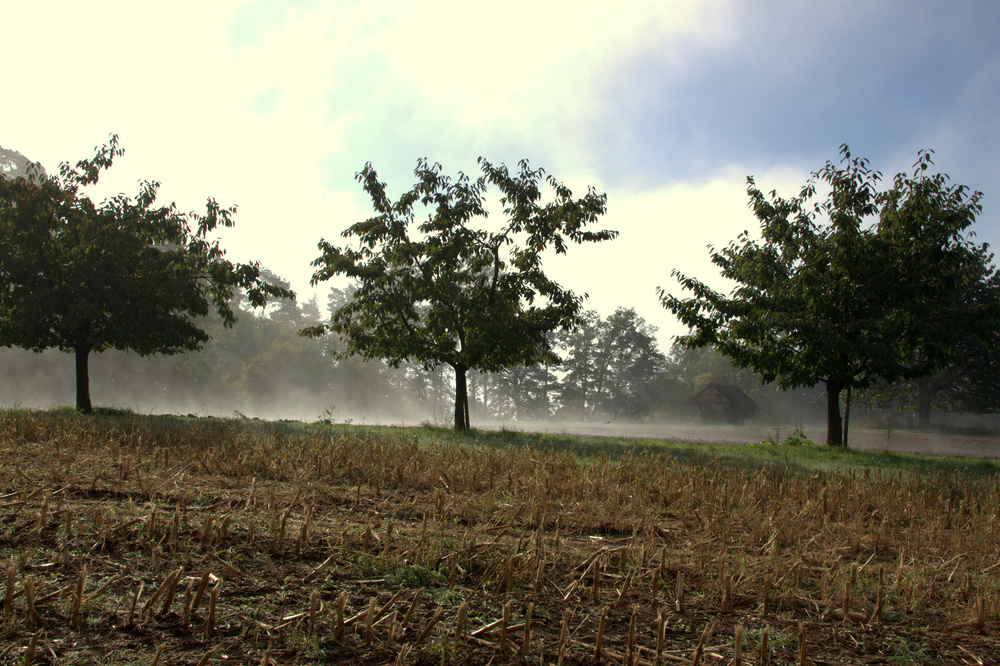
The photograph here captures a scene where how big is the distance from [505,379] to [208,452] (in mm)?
79300

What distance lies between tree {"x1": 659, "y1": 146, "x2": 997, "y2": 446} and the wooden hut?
47.4 metres

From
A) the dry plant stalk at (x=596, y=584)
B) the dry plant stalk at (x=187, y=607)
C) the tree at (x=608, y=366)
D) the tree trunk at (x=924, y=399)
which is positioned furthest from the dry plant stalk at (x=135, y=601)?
the tree at (x=608, y=366)

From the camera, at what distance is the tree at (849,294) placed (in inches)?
605

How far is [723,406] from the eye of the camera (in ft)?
209

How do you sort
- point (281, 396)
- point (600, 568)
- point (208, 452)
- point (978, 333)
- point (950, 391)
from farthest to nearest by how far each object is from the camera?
point (281, 396)
point (950, 391)
point (978, 333)
point (208, 452)
point (600, 568)

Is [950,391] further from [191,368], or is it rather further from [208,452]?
[191,368]

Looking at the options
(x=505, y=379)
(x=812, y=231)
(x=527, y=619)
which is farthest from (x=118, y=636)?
(x=505, y=379)

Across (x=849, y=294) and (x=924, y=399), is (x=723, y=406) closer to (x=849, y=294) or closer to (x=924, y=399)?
(x=924, y=399)

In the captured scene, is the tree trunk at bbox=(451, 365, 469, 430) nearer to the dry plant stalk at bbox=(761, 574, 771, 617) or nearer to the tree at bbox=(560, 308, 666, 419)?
the dry plant stalk at bbox=(761, 574, 771, 617)

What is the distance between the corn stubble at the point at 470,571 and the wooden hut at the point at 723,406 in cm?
5969

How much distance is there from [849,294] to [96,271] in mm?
21080

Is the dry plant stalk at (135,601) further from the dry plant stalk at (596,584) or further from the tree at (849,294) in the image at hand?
the tree at (849,294)

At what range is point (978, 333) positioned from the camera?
15.0 m

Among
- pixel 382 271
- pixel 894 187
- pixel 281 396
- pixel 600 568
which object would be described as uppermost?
pixel 894 187
